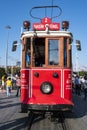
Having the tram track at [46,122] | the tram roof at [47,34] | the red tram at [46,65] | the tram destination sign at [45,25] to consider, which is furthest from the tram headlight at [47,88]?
the tram destination sign at [45,25]

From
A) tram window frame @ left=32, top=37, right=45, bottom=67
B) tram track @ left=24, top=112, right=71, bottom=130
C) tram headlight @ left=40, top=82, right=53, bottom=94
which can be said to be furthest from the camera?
tram window frame @ left=32, top=37, right=45, bottom=67

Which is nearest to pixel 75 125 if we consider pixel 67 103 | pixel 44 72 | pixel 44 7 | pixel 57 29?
pixel 67 103

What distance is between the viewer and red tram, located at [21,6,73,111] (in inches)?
551

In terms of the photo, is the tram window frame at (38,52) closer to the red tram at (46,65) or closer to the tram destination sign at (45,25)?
the red tram at (46,65)

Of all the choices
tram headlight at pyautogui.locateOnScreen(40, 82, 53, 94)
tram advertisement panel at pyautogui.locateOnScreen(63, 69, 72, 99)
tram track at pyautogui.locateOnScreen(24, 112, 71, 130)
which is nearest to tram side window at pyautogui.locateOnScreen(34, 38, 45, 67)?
tram headlight at pyautogui.locateOnScreen(40, 82, 53, 94)

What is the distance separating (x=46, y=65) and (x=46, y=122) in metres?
2.01

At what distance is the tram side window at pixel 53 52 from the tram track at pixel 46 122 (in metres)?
2.02

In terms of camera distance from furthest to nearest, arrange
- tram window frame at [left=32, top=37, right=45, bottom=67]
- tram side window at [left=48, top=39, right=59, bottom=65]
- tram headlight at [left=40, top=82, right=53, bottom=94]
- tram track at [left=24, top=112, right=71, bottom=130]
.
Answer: tram window frame at [left=32, top=37, right=45, bottom=67]
tram side window at [left=48, top=39, right=59, bottom=65]
tram headlight at [left=40, top=82, right=53, bottom=94]
tram track at [left=24, top=112, right=71, bottom=130]

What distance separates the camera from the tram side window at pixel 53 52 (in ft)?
46.3

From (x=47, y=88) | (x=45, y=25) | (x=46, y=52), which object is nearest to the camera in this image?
(x=47, y=88)

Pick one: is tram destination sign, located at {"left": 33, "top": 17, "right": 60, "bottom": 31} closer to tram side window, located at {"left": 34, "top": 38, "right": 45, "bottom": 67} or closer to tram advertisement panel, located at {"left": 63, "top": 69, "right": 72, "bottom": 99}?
tram side window, located at {"left": 34, "top": 38, "right": 45, "bottom": 67}

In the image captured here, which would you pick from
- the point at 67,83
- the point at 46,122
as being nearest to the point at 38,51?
the point at 67,83

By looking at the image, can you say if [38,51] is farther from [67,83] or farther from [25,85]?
[67,83]

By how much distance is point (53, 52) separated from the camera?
46.6ft
